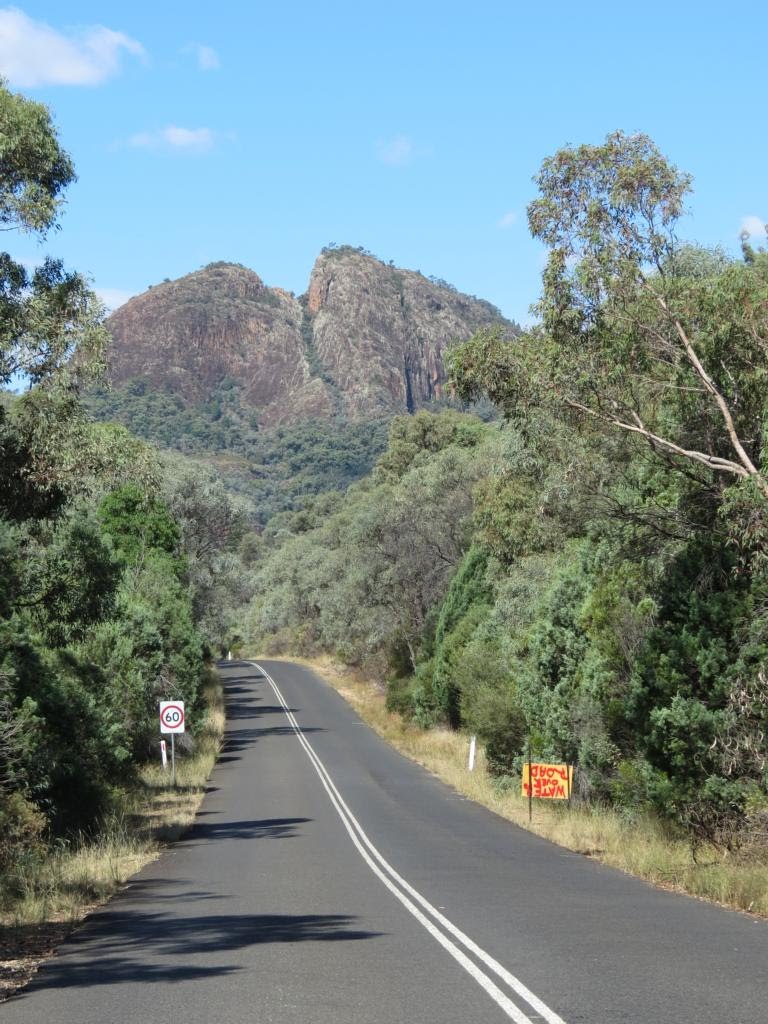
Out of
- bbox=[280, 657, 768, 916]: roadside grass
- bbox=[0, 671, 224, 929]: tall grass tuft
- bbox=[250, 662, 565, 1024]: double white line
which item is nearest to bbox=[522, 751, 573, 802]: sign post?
bbox=[280, 657, 768, 916]: roadside grass

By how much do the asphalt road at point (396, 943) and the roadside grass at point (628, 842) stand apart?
1.57 ft

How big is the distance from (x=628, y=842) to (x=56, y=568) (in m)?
11.5

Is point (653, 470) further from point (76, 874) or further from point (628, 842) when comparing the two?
point (76, 874)

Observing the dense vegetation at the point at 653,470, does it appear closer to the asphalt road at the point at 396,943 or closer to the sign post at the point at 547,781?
the sign post at the point at 547,781

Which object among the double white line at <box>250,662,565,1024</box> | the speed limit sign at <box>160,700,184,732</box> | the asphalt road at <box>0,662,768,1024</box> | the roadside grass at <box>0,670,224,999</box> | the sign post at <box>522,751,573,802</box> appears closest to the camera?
the double white line at <box>250,662,565,1024</box>

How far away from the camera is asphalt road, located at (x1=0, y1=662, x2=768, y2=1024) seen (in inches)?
287

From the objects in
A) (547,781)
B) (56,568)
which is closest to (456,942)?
(547,781)

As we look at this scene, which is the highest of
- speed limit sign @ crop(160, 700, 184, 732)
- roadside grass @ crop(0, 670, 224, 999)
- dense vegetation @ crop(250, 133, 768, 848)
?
dense vegetation @ crop(250, 133, 768, 848)

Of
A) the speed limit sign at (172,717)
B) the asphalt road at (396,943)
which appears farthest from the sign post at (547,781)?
the speed limit sign at (172,717)

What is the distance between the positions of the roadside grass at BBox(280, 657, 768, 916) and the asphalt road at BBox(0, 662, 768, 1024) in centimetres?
48

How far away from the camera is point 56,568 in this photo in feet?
74.2

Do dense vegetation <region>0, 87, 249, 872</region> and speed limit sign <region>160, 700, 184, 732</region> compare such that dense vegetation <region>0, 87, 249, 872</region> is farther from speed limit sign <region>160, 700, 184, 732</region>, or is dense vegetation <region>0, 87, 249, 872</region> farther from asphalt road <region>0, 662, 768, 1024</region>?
asphalt road <region>0, 662, 768, 1024</region>

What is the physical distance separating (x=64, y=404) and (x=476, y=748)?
25.8 m

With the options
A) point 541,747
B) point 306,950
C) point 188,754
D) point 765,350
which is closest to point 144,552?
point 188,754
